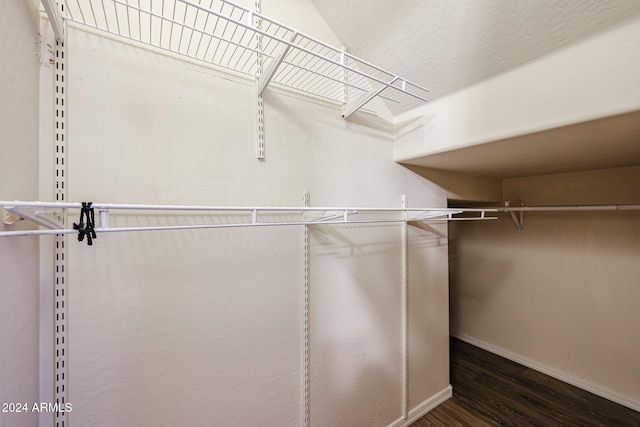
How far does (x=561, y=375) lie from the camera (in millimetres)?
1973

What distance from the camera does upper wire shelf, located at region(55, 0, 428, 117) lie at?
2.11ft

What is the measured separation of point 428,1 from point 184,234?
1.31 meters

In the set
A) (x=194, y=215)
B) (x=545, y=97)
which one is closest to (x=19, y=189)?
(x=194, y=215)

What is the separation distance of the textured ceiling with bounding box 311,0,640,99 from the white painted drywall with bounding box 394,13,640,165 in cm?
5

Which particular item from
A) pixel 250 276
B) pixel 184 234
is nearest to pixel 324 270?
pixel 250 276

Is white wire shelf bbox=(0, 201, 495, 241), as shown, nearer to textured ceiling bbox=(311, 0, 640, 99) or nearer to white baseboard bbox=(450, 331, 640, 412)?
textured ceiling bbox=(311, 0, 640, 99)

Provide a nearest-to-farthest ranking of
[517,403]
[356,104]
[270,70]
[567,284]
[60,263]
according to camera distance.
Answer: [60,263] → [270,70] → [356,104] → [517,403] → [567,284]

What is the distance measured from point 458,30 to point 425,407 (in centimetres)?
222

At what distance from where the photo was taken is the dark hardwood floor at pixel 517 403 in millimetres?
1557

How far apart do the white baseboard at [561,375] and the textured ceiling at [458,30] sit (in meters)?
2.62

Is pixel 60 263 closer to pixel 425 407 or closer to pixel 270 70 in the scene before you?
pixel 270 70

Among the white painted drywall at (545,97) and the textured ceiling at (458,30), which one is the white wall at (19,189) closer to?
the textured ceiling at (458,30)

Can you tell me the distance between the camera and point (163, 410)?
0.79m

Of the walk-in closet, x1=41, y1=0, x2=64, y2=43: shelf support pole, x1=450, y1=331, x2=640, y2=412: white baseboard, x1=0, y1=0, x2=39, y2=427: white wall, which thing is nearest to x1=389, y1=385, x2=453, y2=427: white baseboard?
the walk-in closet
